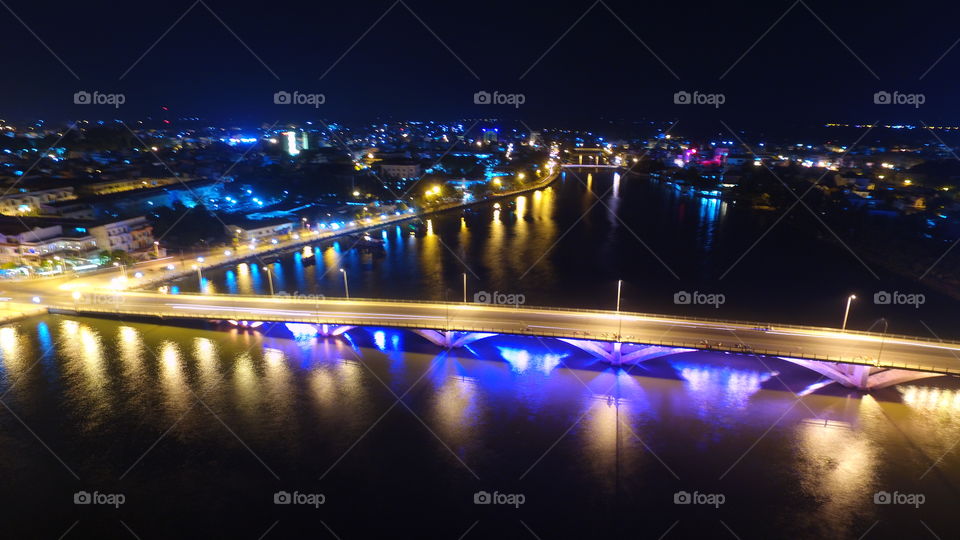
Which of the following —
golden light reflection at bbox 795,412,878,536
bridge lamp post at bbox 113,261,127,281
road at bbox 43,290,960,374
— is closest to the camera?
golden light reflection at bbox 795,412,878,536

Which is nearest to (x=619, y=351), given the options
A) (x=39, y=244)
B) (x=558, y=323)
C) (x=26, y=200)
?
(x=558, y=323)

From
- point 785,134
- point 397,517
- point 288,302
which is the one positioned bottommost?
point 397,517

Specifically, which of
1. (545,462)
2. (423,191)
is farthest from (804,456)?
(423,191)

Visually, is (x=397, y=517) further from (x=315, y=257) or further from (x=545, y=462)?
→ (x=315, y=257)

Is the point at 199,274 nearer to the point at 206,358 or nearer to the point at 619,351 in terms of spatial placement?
the point at 206,358

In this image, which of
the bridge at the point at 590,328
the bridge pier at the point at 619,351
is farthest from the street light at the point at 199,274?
the bridge pier at the point at 619,351

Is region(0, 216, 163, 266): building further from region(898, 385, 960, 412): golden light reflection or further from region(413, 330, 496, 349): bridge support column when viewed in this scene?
region(898, 385, 960, 412): golden light reflection

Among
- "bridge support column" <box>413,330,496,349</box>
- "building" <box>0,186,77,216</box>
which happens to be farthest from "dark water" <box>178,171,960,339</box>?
"building" <box>0,186,77,216</box>
